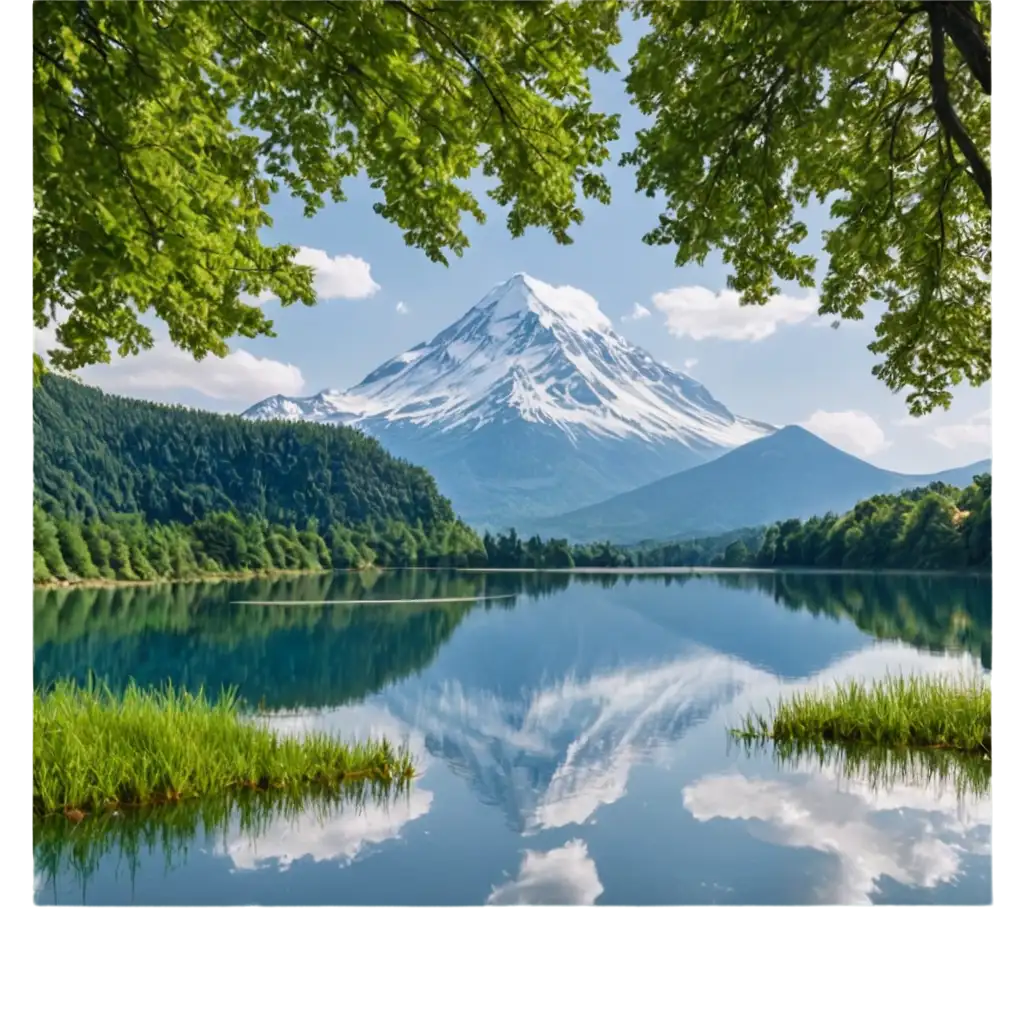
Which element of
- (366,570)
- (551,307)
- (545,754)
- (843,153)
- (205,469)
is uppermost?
(551,307)

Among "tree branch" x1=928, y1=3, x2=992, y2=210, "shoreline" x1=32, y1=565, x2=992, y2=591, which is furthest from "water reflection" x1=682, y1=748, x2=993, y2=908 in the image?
"shoreline" x1=32, y1=565, x2=992, y2=591

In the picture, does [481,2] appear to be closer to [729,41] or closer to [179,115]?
[729,41]

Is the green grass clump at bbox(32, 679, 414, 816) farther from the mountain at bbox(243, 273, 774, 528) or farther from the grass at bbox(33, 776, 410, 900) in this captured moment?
the mountain at bbox(243, 273, 774, 528)

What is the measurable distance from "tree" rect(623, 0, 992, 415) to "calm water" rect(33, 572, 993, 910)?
2.84m

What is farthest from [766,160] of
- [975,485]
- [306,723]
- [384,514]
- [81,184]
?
[384,514]

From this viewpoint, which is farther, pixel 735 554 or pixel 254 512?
pixel 254 512

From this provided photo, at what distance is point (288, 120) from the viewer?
420cm

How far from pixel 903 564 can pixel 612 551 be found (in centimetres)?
721

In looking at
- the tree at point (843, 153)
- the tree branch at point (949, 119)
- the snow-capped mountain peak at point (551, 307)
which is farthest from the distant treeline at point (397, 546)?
the tree branch at point (949, 119)

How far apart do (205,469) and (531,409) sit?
7590mm

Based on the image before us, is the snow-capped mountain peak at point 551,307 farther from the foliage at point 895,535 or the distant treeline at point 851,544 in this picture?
the foliage at point 895,535

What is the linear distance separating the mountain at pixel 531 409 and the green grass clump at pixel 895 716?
12.3 ft

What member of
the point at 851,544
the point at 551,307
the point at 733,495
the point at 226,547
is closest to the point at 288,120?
the point at 551,307

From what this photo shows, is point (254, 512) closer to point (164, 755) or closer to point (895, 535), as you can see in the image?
point (895, 535)
